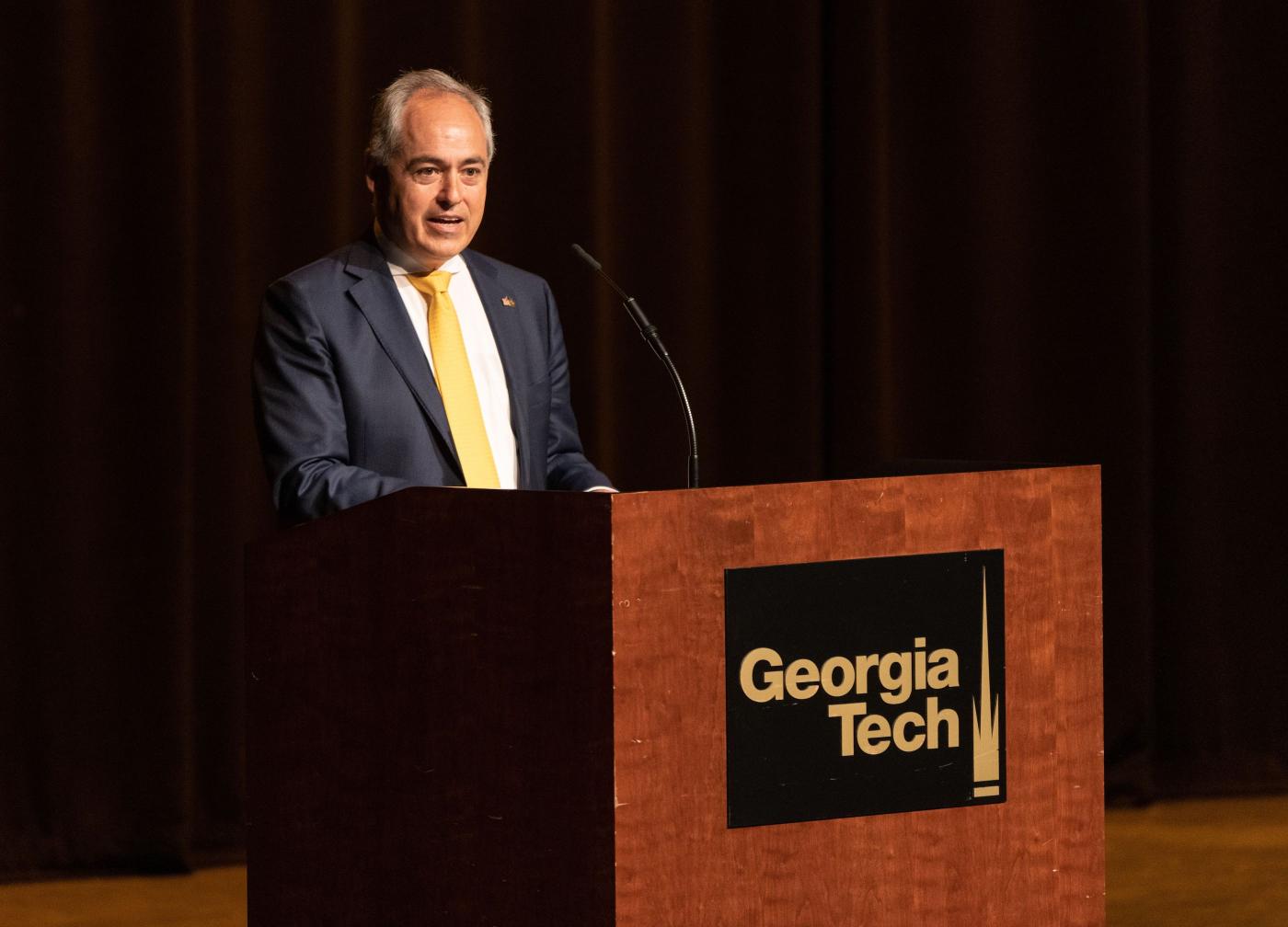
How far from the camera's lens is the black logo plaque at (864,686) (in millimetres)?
2184

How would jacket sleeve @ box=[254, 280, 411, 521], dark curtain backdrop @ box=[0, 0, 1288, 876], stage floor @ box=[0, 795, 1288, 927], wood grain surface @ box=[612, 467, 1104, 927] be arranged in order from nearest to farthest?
1. wood grain surface @ box=[612, 467, 1104, 927]
2. jacket sleeve @ box=[254, 280, 411, 521]
3. stage floor @ box=[0, 795, 1288, 927]
4. dark curtain backdrop @ box=[0, 0, 1288, 876]

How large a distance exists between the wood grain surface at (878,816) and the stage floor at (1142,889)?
1555 millimetres

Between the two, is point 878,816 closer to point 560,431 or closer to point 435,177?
point 560,431

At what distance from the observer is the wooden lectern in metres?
2.12

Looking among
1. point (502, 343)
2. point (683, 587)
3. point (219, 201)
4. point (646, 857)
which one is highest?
point (219, 201)

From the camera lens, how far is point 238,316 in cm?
429

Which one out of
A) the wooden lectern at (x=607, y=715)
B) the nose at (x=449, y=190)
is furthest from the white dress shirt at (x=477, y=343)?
the wooden lectern at (x=607, y=715)

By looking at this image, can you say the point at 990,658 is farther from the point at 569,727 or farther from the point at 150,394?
the point at 150,394

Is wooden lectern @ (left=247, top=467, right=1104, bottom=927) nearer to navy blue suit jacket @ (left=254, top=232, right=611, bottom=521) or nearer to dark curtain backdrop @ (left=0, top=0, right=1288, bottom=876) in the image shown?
navy blue suit jacket @ (left=254, top=232, right=611, bottom=521)

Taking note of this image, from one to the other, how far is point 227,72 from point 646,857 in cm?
265

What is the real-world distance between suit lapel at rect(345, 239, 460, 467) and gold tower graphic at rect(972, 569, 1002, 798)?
2.73 feet

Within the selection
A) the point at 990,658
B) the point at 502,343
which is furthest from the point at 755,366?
the point at 990,658

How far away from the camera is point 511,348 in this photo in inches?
115

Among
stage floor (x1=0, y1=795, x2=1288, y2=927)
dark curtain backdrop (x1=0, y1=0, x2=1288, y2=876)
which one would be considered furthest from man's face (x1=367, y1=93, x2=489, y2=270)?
stage floor (x1=0, y1=795, x2=1288, y2=927)
